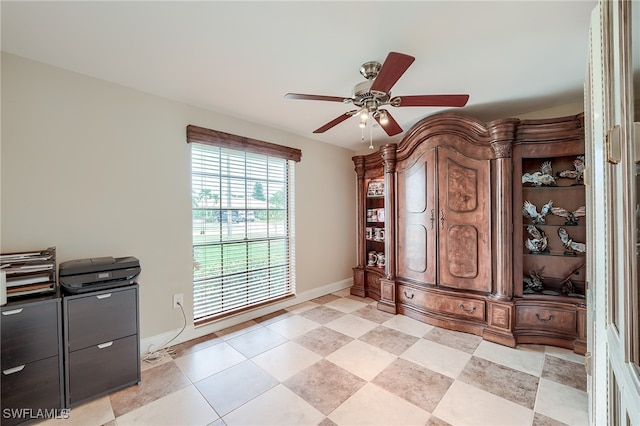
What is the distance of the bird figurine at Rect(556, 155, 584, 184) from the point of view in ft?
8.51

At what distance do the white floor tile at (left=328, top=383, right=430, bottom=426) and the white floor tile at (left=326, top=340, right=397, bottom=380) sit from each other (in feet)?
0.78

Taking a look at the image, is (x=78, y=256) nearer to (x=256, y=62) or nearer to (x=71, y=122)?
(x=71, y=122)

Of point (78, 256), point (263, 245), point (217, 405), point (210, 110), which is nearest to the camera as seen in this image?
point (217, 405)

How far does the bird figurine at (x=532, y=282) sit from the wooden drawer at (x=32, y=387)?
392 cm

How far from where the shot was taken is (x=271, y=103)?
8.93 ft

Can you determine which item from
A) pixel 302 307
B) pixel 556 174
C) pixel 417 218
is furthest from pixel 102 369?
pixel 556 174

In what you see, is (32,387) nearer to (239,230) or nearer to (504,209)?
(239,230)

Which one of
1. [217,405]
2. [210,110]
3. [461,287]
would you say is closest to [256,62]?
[210,110]

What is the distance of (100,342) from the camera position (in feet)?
6.20

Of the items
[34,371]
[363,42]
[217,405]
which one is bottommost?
[217,405]

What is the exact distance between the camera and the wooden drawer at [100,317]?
1.79 m

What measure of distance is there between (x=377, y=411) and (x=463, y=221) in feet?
6.78

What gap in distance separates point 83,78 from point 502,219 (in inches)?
155

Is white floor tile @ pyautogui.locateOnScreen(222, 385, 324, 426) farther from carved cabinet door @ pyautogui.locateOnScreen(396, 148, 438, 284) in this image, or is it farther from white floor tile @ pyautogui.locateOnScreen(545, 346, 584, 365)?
white floor tile @ pyautogui.locateOnScreen(545, 346, 584, 365)
